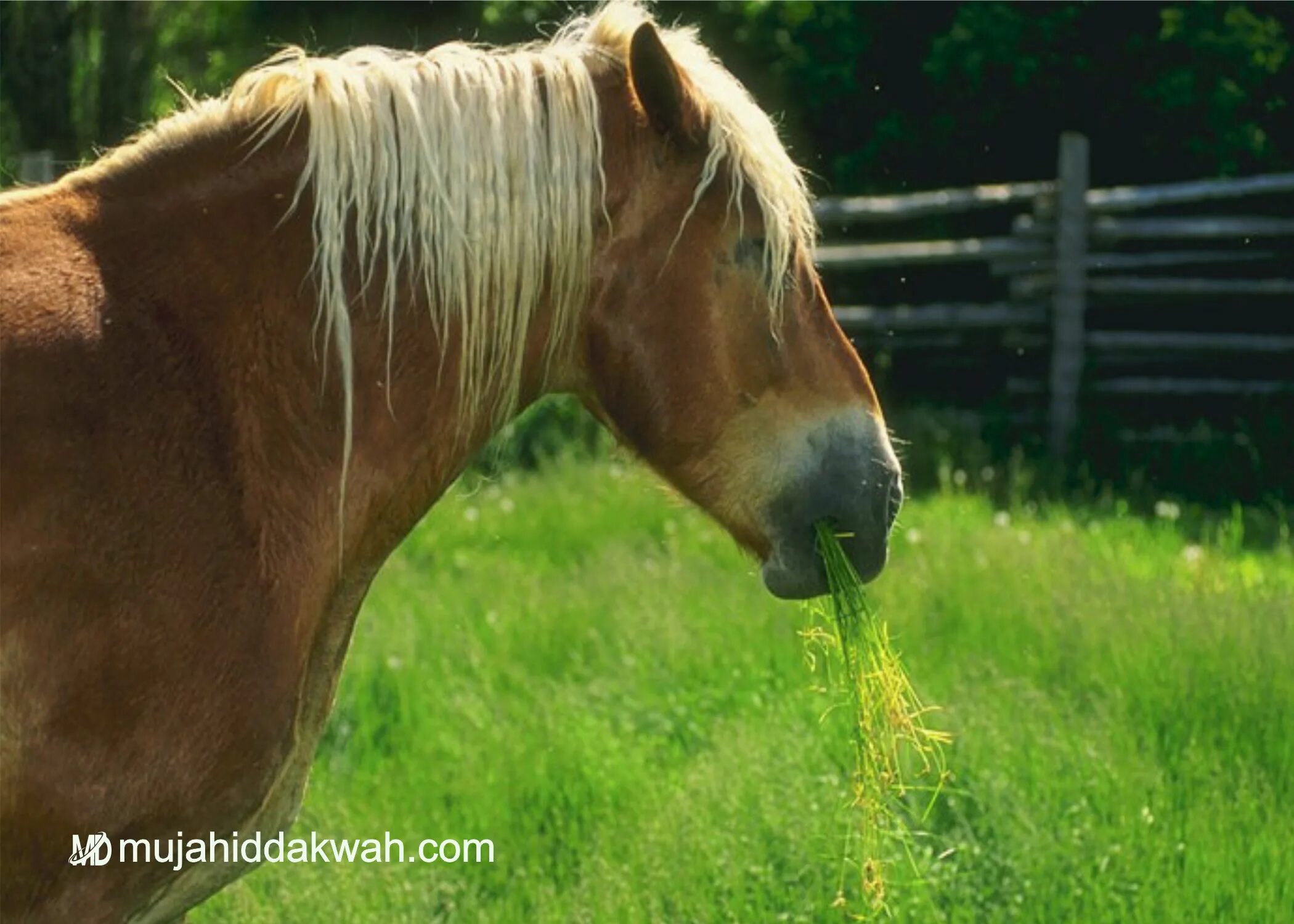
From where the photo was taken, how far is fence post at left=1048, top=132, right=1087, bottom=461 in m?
10.0

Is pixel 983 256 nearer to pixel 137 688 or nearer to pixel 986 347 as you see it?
pixel 986 347

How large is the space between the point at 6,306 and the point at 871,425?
4.39 ft

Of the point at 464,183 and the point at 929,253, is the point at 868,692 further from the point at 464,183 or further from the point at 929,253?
the point at 929,253

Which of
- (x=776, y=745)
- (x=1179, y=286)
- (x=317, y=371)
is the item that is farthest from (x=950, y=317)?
(x=317, y=371)

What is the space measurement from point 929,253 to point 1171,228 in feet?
4.64

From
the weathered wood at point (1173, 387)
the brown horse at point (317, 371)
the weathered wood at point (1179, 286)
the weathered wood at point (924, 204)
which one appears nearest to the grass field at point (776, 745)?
the brown horse at point (317, 371)

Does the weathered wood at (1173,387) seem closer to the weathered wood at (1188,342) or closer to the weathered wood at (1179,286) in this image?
the weathered wood at (1188,342)

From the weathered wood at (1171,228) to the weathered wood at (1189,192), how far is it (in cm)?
11

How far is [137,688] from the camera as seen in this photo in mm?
2318

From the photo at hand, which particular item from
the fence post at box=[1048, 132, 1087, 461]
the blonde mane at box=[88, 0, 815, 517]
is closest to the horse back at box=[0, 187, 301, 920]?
the blonde mane at box=[88, 0, 815, 517]

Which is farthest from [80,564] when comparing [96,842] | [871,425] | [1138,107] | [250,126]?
[1138,107]

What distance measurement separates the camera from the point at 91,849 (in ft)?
7.64

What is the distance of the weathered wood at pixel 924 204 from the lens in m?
10.3

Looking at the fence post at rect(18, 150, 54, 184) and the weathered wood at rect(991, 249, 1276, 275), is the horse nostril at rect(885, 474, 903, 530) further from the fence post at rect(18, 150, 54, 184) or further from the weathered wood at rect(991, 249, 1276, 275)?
the weathered wood at rect(991, 249, 1276, 275)
